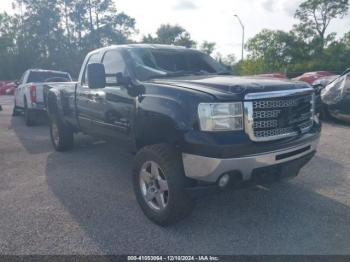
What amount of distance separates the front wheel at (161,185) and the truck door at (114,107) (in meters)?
0.51

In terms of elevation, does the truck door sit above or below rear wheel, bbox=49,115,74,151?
above

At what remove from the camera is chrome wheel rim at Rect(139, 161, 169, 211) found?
330 centimetres

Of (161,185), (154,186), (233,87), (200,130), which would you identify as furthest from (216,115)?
(154,186)

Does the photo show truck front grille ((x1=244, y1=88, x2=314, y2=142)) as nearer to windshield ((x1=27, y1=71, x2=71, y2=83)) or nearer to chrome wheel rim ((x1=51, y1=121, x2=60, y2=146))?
chrome wheel rim ((x1=51, y1=121, x2=60, y2=146))

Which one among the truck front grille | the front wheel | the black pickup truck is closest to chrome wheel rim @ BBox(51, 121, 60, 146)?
the black pickup truck

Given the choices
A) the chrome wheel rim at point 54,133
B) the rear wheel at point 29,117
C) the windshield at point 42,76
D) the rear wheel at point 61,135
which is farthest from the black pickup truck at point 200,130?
the windshield at point 42,76

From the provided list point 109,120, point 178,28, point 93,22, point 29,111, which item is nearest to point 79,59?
point 93,22

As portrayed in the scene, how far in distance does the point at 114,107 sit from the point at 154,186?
125 cm

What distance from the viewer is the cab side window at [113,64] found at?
428 centimetres

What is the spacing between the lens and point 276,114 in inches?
123

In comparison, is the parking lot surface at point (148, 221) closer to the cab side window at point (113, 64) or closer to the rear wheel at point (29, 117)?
the cab side window at point (113, 64)

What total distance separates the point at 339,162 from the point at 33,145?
6164mm

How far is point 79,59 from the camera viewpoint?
4900 cm

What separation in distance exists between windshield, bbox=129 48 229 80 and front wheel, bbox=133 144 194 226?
109 centimetres
